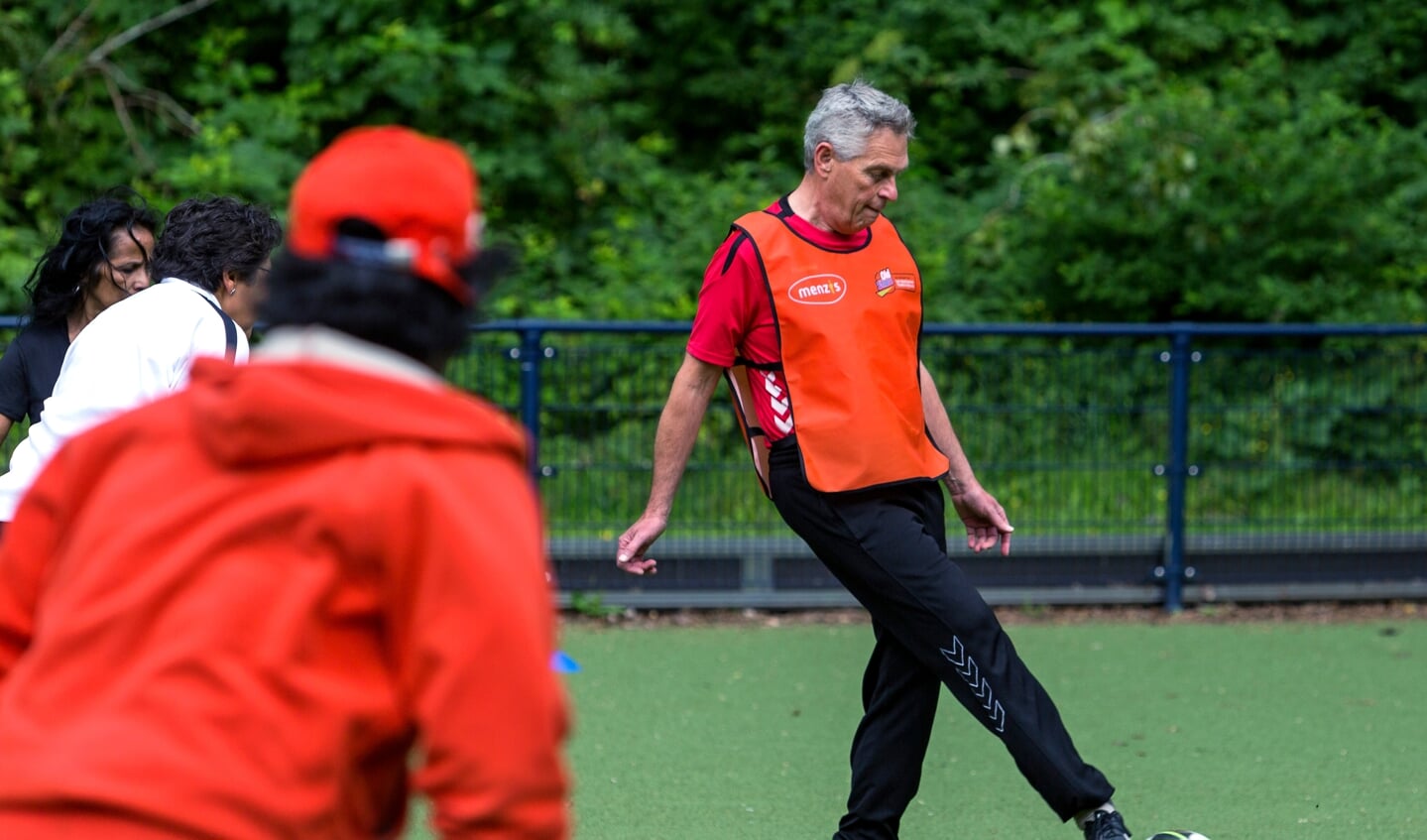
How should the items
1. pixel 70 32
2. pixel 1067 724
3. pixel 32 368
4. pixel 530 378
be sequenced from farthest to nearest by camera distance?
pixel 70 32 < pixel 530 378 < pixel 1067 724 < pixel 32 368

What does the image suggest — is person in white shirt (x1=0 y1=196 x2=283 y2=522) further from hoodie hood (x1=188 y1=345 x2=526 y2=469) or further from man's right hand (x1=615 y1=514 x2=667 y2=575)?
hoodie hood (x1=188 y1=345 x2=526 y2=469)

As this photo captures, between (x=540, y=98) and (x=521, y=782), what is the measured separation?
37.9 ft

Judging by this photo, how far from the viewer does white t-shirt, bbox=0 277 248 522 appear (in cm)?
362

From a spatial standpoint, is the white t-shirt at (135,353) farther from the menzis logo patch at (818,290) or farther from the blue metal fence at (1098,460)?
the blue metal fence at (1098,460)

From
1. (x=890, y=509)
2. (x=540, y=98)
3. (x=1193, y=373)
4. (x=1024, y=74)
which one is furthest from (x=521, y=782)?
(x=1024, y=74)

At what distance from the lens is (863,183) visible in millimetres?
4094

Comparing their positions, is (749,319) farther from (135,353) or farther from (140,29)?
(140,29)

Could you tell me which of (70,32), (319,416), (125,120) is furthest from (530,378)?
(319,416)

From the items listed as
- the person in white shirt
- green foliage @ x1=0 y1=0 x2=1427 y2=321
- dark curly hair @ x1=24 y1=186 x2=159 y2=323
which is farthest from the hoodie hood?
green foliage @ x1=0 y1=0 x2=1427 y2=321

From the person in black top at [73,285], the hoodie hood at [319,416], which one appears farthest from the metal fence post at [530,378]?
the hoodie hood at [319,416]

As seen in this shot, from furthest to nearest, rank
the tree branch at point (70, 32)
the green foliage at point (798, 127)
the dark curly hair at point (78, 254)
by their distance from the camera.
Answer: the tree branch at point (70, 32) → the green foliage at point (798, 127) → the dark curly hair at point (78, 254)

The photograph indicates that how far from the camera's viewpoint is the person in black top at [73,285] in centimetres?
441

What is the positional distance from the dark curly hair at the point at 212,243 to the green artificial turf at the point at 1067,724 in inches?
71.0

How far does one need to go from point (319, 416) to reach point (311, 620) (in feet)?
0.65
